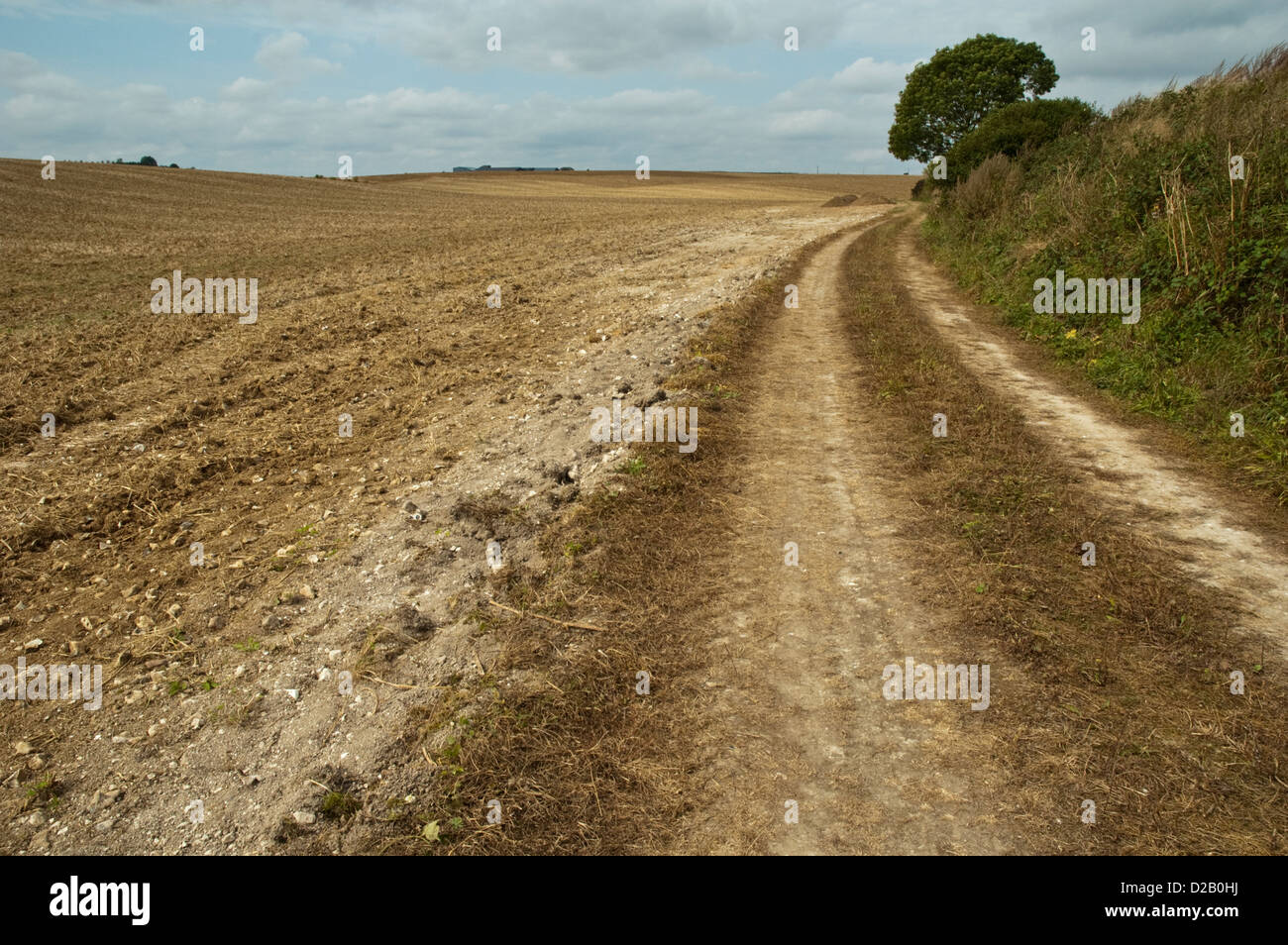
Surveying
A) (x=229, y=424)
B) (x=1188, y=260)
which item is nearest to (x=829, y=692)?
(x=229, y=424)

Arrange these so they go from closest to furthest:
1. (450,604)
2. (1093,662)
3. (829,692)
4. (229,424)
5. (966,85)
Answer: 1. (829,692)
2. (1093,662)
3. (450,604)
4. (229,424)
5. (966,85)

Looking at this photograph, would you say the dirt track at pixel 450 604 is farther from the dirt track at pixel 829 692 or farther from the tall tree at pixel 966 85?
the tall tree at pixel 966 85

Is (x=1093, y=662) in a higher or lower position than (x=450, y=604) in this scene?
lower

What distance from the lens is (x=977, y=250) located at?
18531mm

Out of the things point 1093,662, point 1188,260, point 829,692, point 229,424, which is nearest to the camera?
point 829,692

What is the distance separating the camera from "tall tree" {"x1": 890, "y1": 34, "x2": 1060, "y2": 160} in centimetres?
4906

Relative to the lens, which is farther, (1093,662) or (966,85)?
(966,85)

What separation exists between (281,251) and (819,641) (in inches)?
947

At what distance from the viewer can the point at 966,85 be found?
49938mm

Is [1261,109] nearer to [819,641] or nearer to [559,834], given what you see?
[819,641]

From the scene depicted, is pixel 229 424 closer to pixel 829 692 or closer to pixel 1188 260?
pixel 829 692

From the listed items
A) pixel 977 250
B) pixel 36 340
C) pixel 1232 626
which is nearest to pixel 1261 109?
pixel 977 250

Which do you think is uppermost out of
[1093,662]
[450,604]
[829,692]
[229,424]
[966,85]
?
[966,85]

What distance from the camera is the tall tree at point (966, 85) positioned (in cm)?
4906
